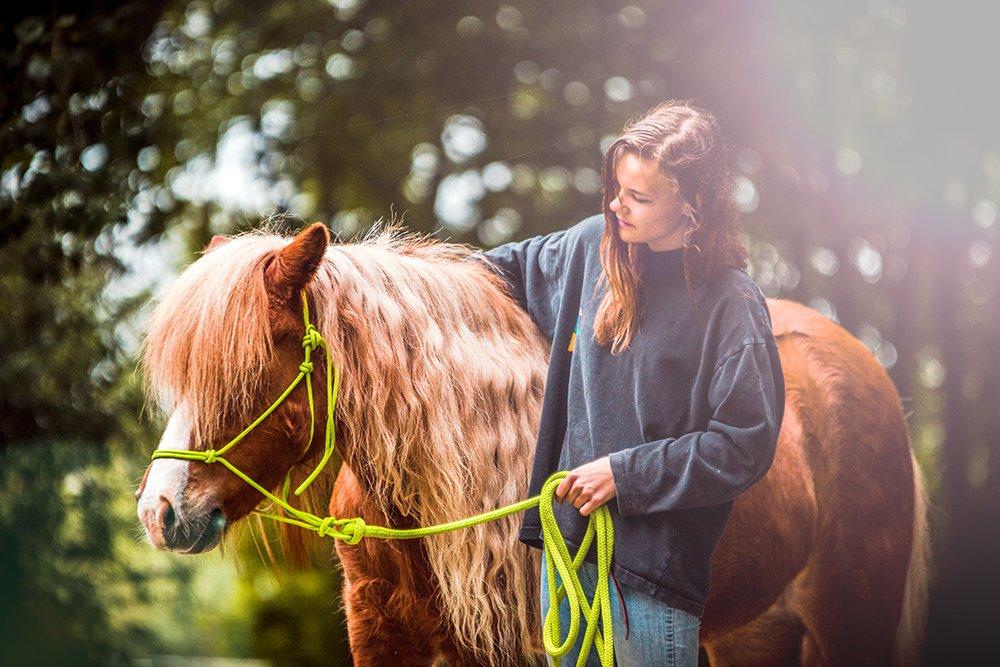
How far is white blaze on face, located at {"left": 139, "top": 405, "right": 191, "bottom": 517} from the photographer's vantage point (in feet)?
4.13

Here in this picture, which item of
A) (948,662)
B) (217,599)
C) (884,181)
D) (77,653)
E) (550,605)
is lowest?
(77,653)

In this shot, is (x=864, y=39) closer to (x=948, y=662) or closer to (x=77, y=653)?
(x=948, y=662)

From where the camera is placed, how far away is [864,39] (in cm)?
189

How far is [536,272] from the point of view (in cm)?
164

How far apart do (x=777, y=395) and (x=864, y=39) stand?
3.15 feet

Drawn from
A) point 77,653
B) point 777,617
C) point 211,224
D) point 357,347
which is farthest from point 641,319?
point 77,653

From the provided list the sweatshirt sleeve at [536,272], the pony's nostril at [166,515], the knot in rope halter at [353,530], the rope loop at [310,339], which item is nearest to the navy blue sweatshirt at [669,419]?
the sweatshirt sleeve at [536,272]

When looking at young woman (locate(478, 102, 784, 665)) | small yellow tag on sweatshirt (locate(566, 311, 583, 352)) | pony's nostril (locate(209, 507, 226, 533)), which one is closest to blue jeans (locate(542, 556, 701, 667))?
young woman (locate(478, 102, 784, 665))

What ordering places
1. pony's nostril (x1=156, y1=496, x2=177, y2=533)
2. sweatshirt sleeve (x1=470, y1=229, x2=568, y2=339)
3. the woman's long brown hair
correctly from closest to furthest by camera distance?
pony's nostril (x1=156, y1=496, x2=177, y2=533), the woman's long brown hair, sweatshirt sleeve (x1=470, y1=229, x2=568, y2=339)

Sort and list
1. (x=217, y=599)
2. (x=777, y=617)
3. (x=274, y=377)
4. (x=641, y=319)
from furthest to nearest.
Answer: (x=217, y=599) < (x=777, y=617) < (x=641, y=319) < (x=274, y=377)

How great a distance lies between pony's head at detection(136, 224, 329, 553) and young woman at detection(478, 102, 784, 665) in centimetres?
43

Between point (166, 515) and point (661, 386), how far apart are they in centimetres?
77

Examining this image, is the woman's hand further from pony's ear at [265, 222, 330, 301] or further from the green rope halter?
pony's ear at [265, 222, 330, 301]

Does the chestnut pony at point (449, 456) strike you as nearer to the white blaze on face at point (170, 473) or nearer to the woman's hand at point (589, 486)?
the white blaze on face at point (170, 473)
